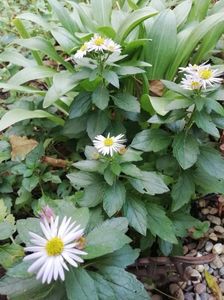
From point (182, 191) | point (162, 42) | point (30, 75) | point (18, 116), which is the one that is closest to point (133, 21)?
point (162, 42)

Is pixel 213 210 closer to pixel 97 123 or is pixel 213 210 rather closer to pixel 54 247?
pixel 97 123

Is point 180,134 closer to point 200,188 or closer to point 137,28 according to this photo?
point 200,188

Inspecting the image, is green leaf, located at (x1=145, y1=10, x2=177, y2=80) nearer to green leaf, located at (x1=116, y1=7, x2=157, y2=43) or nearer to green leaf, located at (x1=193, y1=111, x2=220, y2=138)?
green leaf, located at (x1=116, y1=7, x2=157, y2=43)

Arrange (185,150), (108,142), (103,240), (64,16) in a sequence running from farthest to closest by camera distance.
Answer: (64,16)
(185,150)
(108,142)
(103,240)

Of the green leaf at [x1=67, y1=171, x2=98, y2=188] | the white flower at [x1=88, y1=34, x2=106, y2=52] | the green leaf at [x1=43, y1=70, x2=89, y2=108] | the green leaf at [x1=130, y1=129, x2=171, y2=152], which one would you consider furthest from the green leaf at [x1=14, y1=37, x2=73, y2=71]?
the green leaf at [x1=67, y1=171, x2=98, y2=188]

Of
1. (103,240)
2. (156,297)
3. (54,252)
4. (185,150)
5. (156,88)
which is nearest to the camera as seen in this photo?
(54,252)

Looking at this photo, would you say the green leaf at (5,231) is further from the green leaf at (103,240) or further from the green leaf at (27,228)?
the green leaf at (103,240)
